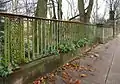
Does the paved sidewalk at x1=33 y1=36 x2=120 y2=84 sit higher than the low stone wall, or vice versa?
the low stone wall

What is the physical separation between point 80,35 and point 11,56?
23.3 feet

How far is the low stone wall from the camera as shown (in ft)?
14.3

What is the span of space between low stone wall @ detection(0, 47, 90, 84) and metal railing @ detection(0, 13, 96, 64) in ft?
0.50

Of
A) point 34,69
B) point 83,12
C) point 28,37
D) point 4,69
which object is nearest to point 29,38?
point 28,37

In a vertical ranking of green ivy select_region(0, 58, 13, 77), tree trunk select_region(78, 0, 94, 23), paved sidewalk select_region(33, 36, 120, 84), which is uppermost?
tree trunk select_region(78, 0, 94, 23)

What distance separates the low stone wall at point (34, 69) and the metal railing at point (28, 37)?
152 millimetres

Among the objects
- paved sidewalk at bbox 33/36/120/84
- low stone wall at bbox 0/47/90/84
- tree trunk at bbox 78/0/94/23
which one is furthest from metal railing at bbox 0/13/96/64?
tree trunk at bbox 78/0/94/23

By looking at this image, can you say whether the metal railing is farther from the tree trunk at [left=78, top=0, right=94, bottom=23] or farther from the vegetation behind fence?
the tree trunk at [left=78, top=0, right=94, bottom=23]

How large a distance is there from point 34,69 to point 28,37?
74 cm

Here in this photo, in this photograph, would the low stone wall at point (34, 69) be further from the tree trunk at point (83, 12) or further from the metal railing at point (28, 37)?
the tree trunk at point (83, 12)

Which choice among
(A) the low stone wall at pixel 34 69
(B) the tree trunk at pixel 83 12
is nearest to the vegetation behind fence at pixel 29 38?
(A) the low stone wall at pixel 34 69

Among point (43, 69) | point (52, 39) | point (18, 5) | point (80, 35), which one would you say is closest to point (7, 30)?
point (43, 69)

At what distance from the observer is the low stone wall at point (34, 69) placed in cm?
435

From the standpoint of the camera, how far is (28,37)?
5.30 m
